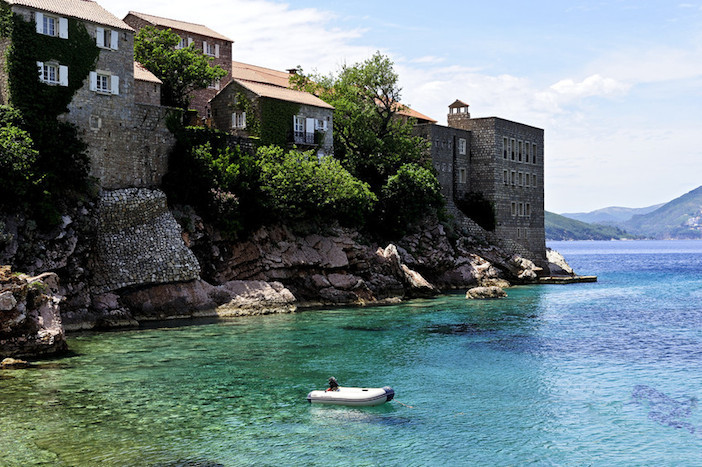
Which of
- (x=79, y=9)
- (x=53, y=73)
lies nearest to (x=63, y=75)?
(x=53, y=73)

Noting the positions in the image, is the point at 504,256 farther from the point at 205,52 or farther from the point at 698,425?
the point at 698,425

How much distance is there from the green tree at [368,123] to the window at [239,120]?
1107cm

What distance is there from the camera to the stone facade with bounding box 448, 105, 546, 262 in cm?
8125

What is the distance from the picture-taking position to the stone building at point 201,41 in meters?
61.9

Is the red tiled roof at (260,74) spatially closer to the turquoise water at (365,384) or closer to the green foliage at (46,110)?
the green foliage at (46,110)

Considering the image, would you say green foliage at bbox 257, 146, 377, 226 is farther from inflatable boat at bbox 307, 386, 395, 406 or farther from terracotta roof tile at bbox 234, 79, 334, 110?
inflatable boat at bbox 307, 386, 395, 406

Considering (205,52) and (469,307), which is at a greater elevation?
(205,52)

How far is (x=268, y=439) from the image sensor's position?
21.2m

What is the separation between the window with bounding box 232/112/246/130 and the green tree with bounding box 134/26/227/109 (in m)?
3.46

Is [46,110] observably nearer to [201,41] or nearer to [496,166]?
[201,41]

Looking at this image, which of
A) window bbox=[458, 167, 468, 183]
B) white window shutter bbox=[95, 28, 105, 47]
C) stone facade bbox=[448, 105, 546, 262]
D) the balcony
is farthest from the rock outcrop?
stone facade bbox=[448, 105, 546, 262]

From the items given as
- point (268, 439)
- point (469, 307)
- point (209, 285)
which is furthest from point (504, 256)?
point (268, 439)

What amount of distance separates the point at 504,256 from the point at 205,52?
37537 mm

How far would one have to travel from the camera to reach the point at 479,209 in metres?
80.9
